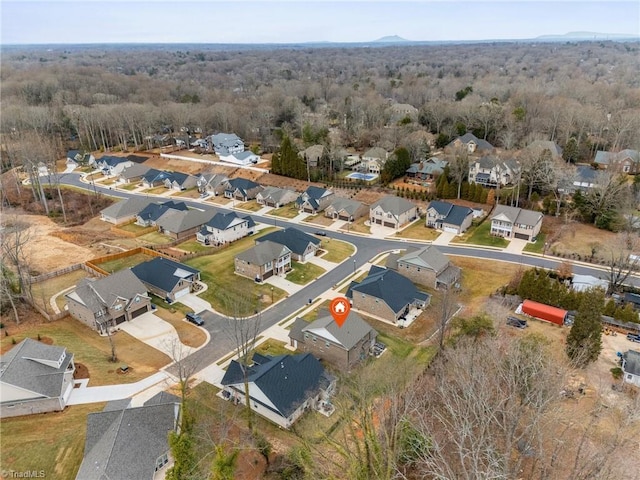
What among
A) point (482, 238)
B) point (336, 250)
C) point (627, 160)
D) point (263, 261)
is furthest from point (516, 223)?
point (627, 160)

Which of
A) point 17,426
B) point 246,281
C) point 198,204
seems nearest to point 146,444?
point 17,426

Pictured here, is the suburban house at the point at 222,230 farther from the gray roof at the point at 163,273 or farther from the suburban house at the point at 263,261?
the gray roof at the point at 163,273

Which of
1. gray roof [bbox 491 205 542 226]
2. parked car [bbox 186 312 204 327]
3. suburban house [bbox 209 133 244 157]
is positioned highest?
suburban house [bbox 209 133 244 157]

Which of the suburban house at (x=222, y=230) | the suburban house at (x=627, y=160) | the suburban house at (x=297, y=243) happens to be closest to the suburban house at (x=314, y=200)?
the suburban house at (x=222, y=230)

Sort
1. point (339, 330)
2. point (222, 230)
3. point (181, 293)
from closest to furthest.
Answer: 1. point (339, 330)
2. point (181, 293)
3. point (222, 230)

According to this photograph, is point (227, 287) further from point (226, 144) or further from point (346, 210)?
point (226, 144)

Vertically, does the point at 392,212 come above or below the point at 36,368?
below

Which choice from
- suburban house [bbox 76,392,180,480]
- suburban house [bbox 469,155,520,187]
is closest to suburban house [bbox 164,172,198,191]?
suburban house [bbox 469,155,520,187]

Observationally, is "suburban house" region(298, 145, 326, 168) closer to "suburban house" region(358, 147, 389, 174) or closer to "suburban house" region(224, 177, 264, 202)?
"suburban house" region(358, 147, 389, 174)
